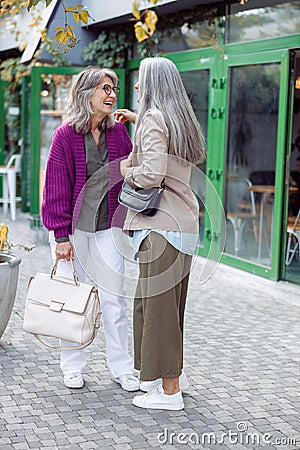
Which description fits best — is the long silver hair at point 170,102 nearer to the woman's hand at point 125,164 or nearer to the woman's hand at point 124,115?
the woman's hand at point 125,164

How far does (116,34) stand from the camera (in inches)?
384

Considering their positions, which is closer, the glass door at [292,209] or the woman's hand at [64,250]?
the woman's hand at [64,250]

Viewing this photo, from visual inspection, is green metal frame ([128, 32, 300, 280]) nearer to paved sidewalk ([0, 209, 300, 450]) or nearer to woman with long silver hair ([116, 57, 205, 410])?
paved sidewalk ([0, 209, 300, 450])

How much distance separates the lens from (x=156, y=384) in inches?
169

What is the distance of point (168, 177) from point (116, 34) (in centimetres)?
622

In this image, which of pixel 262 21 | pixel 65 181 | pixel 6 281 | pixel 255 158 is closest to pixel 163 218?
pixel 65 181

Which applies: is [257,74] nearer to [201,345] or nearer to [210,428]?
[201,345]

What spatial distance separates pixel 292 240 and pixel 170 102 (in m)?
3.85

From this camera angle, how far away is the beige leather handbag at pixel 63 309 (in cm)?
412

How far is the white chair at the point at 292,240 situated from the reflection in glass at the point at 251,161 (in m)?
0.22

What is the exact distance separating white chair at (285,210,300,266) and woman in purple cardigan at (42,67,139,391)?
3.27 m

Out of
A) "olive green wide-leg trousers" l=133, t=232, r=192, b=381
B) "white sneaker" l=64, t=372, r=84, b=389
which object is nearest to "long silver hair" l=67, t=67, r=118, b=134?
"olive green wide-leg trousers" l=133, t=232, r=192, b=381

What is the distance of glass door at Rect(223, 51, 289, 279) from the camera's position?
7238 millimetres

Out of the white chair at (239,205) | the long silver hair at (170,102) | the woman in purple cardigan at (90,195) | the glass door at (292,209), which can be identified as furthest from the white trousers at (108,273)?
the white chair at (239,205)
